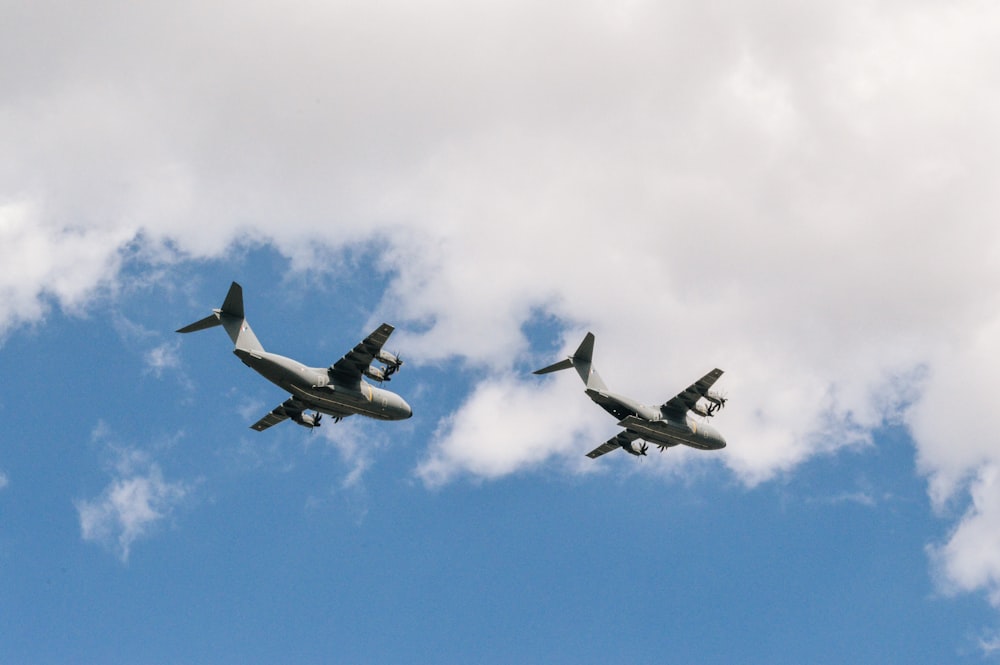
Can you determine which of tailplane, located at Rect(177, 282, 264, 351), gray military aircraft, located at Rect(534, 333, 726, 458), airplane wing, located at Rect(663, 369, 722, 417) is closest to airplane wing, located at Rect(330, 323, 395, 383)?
tailplane, located at Rect(177, 282, 264, 351)

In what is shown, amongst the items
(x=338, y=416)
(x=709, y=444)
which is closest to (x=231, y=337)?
(x=338, y=416)

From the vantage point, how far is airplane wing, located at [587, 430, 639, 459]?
93.3 m

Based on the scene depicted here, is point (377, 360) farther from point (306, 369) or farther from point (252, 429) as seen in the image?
point (252, 429)

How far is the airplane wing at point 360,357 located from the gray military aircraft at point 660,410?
12982 millimetres

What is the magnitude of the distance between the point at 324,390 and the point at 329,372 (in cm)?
134

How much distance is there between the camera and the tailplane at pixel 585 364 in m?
84.5

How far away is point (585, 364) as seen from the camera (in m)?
84.8

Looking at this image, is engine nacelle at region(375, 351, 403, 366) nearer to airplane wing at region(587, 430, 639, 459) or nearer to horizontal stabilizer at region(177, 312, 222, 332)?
horizontal stabilizer at region(177, 312, 222, 332)

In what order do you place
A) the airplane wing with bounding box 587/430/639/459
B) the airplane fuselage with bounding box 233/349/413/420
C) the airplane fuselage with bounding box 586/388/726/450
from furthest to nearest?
the airplane wing with bounding box 587/430/639/459
the airplane fuselage with bounding box 586/388/726/450
the airplane fuselage with bounding box 233/349/413/420

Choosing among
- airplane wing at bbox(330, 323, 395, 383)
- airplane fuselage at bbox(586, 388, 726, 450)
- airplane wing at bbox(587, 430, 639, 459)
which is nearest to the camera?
airplane wing at bbox(330, 323, 395, 383)

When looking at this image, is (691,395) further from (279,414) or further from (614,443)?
(279,414)

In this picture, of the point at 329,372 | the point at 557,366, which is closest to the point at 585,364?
the point at 557,366

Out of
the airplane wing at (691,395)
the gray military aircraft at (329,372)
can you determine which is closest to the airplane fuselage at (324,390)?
the gray military aircraft at (329,372)

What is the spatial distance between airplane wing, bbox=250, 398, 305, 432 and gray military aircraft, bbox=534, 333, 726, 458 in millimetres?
17214
